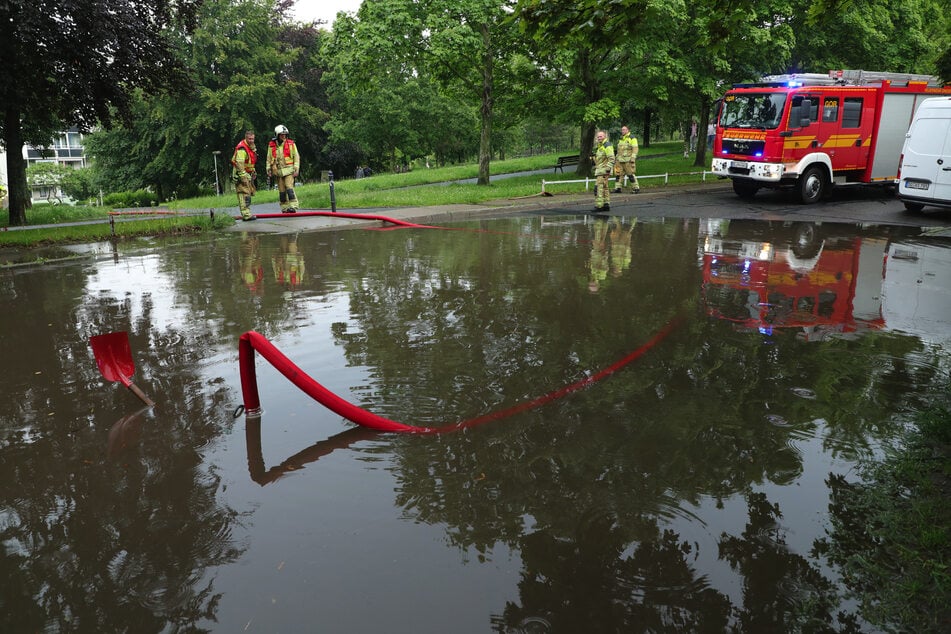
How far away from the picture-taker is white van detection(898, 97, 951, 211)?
Result: 599 inches

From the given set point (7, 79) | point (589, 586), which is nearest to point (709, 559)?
point (589, 586)

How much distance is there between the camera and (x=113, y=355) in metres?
5.36

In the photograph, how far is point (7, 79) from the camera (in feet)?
45.7

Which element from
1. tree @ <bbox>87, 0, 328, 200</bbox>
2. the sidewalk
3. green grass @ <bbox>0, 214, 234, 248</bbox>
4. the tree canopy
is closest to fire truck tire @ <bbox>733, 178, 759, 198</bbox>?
the tree canopy

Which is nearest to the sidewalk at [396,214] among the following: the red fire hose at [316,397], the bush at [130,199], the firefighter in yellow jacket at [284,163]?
the firefighter in yellow jacket at [284,163]

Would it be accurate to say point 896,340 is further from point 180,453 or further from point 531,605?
point 180,453

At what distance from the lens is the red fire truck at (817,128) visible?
18828 millimetres

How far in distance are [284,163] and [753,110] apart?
12.2m

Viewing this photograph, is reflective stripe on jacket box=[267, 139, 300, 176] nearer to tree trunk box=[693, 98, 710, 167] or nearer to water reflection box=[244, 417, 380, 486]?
water reflection box=[244, 417, 380, 486]

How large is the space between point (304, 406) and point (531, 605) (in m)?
2.79

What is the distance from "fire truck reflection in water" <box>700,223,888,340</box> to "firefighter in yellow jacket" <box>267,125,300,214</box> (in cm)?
950

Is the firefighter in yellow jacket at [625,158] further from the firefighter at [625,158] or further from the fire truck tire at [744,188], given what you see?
the fire truck tire at [744,188]

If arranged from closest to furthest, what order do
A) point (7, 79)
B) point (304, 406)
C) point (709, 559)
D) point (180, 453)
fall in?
point (709, 559), point (180, 453), point (304, 406), point (7, 79)

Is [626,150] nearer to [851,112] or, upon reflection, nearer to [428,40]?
[851,112]
